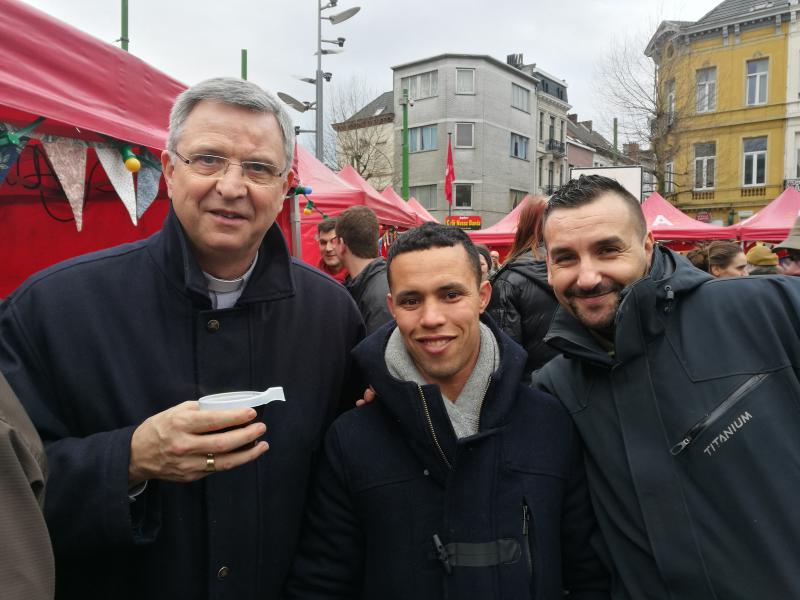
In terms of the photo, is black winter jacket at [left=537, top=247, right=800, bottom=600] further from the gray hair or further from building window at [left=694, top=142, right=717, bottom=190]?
building window at [left=694, top=142, right=717, bottom=190]

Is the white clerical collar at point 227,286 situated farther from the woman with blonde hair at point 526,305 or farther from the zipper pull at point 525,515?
the woman with blonde hair at point 526,305

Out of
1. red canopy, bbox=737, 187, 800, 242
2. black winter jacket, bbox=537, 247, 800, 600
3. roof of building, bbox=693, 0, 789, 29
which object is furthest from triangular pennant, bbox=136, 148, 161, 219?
roof of building, bbox=693, 0, 789, 29

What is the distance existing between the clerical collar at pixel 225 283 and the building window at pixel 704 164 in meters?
34.4

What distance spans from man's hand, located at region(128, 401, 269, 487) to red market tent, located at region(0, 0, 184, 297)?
206cm

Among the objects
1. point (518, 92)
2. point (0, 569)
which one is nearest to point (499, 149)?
point (518, 92)

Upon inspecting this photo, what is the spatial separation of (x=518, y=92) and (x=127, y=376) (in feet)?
149

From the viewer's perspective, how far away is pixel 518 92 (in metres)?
43.0

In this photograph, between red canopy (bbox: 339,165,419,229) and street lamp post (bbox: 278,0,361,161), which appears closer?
red canopy (bbox: 339,165,419,229)

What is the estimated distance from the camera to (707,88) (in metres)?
30.5

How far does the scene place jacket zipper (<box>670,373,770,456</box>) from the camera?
1.62 meters

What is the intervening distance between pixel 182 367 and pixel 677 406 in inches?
57.9

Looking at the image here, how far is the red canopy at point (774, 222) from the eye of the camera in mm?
11652

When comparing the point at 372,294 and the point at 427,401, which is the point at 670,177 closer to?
the point at 372,294

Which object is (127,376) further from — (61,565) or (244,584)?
(244,584)
